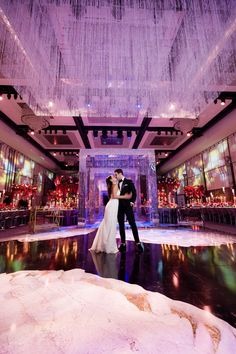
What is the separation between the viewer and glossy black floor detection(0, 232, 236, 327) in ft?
4.94

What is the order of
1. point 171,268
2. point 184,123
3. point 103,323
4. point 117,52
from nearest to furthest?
point 103,323
point 171,268
point 117,52
point 184,123

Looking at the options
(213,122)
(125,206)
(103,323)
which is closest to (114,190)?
(125,206)

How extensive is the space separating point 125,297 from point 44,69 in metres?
4.89

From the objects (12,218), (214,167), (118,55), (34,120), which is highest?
(34,120)

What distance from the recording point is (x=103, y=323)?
108cm

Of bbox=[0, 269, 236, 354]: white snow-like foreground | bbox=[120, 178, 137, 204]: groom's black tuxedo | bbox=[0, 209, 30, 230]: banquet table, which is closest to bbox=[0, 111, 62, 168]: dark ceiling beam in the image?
bbox=[0, 209, 30, 230]: banquet table

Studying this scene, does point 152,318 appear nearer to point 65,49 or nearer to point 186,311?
point 186,311

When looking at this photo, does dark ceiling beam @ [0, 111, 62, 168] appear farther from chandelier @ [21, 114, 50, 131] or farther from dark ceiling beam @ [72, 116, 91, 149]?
dark ceiling beam @ [72, 116, 91, 149]

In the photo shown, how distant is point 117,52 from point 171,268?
414cm

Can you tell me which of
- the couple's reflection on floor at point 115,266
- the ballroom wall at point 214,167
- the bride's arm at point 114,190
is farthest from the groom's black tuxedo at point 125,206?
the ballroom wall at point 214,167

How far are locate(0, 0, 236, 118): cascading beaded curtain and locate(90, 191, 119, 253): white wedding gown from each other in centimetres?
316

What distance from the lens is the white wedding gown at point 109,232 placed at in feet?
10.6

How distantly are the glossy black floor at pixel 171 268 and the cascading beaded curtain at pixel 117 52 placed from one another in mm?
4044

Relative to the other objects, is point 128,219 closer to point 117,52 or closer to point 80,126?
point 117,52
